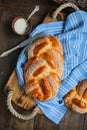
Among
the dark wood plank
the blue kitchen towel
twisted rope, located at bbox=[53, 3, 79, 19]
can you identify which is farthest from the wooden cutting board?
twisted rope, located at bbox=[53, 3, 79, 19]

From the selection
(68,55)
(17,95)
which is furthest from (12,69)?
(68,55)

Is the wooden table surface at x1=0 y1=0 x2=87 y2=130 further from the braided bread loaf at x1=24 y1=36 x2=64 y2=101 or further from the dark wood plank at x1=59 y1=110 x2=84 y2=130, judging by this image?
the braided bread loaf at x1=24 y1=36 x2=64 y2=101

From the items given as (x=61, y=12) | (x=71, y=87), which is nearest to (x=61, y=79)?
(x=71, y=87)

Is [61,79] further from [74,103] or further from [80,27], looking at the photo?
[80,27]

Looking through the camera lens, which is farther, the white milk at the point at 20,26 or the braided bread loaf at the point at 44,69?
the white milk at the point at 20,26

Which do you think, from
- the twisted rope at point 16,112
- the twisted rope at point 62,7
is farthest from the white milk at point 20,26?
the twisted rope at point 16,112

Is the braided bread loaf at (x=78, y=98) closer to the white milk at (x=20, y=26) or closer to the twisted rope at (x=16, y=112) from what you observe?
the twisted rope at (x=16, y=112)
